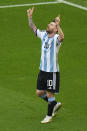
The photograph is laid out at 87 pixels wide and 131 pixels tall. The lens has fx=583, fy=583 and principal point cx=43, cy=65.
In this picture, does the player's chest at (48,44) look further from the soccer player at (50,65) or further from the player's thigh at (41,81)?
the player's thigh at (41,81)

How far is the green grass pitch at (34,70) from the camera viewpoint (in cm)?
1413

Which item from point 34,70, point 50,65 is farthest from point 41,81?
point 34,70

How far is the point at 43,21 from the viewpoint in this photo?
24.2m

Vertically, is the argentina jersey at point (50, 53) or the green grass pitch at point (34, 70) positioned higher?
the argentina jersey at point (50, 53)

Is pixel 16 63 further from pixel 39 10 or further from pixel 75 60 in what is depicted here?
pixel 39 10

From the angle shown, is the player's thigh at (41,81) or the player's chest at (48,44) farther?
the player's thigh at (41,81)

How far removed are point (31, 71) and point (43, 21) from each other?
6.06 m

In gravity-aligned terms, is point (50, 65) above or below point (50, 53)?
below

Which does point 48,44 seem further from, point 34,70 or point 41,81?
point 34,70

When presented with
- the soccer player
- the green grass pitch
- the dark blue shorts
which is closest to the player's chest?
the soccer player

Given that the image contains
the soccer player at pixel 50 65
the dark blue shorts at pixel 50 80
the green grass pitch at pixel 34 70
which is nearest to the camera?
the soccer player at pixel 50 65

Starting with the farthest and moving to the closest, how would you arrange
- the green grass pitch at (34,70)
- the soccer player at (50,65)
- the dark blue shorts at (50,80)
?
1. the green grass pitch at (34,70)
2. the dark blue shorts at (50,80)
3. the soccer player at (50,65)

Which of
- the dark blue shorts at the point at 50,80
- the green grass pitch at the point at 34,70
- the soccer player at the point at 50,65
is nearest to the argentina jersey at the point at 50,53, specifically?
the soccer player at the point at 50,65

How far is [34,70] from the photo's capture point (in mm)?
18609
